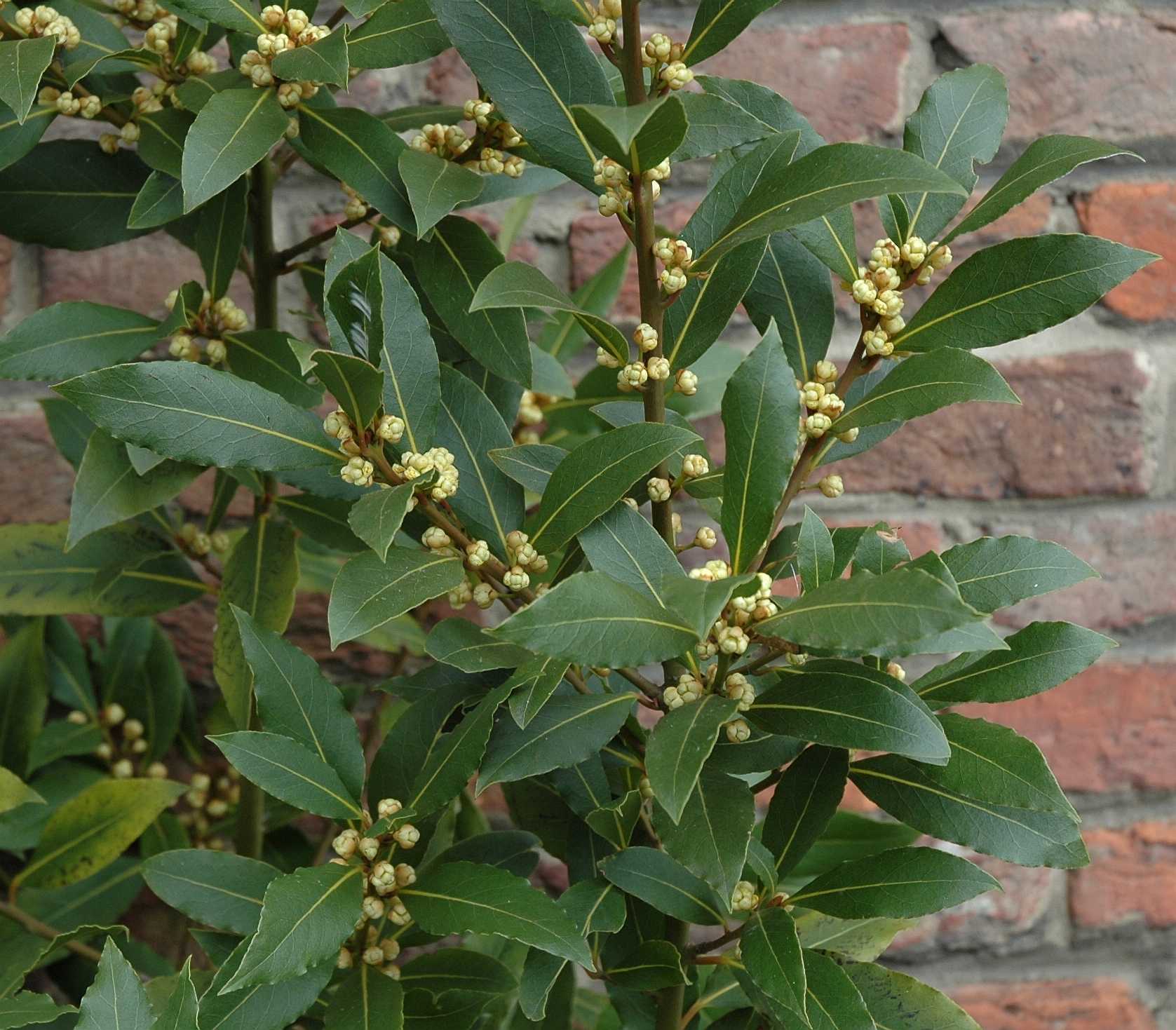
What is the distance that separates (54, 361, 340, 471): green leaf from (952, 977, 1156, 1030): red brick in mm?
816

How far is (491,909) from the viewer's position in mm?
491

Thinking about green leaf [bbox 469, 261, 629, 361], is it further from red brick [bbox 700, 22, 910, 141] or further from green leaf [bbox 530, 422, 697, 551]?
red brick [bbox 700, 22, 910, 141]

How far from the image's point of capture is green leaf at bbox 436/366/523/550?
52 cm

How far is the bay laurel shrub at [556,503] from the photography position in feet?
1.48

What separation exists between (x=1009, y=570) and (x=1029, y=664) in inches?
1.7

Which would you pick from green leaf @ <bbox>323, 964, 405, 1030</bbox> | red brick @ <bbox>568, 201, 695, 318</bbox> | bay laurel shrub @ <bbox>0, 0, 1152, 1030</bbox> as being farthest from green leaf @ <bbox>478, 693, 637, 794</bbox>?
red brick @ <bbox>568, 201, 695, 318</bbox>

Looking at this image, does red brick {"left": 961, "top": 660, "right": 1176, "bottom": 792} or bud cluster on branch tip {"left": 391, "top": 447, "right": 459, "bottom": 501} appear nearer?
bud cluster on branch tip {"left": 391, "top": 447, "right": 459, "bottom": 501}

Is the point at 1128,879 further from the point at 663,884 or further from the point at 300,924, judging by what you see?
the point at 300,924

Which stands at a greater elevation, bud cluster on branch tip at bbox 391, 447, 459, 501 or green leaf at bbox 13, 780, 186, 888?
bud cluster on branch tip at bbox 391, 447, 459, 501

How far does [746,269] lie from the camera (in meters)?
0.51

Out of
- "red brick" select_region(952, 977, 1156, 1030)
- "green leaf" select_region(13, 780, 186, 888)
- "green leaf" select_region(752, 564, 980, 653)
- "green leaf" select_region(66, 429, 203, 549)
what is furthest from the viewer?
"red brick" select_region(952, 977, 1156, 1030)

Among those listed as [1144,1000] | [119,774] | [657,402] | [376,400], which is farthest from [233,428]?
[1144,1000]

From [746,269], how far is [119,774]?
58cm

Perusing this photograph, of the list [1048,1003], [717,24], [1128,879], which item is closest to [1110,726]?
[1128,879]
